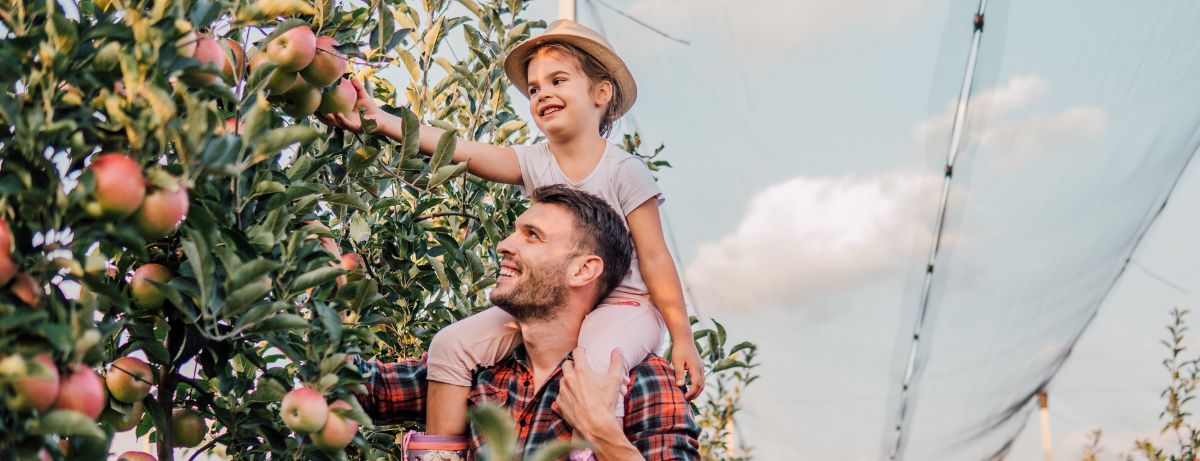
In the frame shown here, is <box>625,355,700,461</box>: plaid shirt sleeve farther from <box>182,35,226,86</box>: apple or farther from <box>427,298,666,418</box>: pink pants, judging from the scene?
<box>182,35,226,86</box>: apple

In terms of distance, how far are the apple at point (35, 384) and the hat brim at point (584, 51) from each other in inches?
56.6

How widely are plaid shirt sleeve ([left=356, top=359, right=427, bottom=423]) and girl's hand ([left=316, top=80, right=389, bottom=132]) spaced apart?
1.49ft

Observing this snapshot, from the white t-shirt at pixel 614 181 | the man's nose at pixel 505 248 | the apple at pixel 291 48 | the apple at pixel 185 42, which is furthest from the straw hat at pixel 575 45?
the apple at pixel 185 42

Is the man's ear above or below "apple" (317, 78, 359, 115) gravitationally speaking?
above

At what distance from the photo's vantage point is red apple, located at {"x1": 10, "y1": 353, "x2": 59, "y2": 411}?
2.65ft

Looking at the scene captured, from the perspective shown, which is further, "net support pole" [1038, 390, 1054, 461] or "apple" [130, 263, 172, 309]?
"net support pole" [1038, 390, 1054, 461]

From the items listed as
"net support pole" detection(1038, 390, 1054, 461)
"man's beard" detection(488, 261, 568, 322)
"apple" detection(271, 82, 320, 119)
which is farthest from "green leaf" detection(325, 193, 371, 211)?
"net support pole" detection(1038, 390, 1054, 461)

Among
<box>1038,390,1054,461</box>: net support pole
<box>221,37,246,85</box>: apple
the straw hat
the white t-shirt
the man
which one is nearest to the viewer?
<box>221,37,246,85</box>: apple

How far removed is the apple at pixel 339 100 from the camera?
4.71 feet

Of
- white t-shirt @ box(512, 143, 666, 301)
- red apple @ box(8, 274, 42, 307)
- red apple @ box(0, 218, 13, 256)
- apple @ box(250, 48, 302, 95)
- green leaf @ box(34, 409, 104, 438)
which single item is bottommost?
green leaf @ box(34, 409, 104, 438)

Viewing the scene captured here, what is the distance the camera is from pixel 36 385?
2.69ft

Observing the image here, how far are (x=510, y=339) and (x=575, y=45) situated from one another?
65 cm

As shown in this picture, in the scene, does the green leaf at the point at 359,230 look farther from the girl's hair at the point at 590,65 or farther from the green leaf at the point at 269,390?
the girl's hair at the point at 590,65

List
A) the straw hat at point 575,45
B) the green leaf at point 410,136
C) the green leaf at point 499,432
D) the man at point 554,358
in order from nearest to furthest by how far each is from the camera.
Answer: the green leaf at point 499,432 < the green leaf at point 410,136 < the man at point 554,358 < the straw hat at point 575,45
